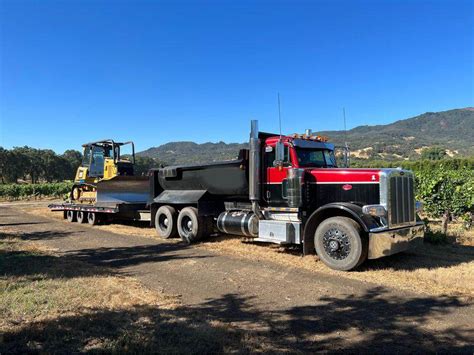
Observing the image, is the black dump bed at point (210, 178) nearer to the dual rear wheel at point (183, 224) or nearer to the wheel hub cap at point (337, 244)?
the dual rear wheel at point (183, 224)

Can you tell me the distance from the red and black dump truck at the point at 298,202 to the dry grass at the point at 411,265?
318 millimetres

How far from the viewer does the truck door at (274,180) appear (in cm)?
876

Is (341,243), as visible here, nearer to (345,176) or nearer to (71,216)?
(345,176)

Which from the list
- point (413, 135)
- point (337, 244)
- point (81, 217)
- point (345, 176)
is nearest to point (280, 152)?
point (345, 176)

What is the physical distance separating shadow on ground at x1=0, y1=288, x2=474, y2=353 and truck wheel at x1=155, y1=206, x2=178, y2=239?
6402mm

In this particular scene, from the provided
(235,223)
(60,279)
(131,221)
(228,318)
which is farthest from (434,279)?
(131,221)

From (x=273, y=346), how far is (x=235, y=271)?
11.1 feet

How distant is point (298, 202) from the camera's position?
26.8 feet

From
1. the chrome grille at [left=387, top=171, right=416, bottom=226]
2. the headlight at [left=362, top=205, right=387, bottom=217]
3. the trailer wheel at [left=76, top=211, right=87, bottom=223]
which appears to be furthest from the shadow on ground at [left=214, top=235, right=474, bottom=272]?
the trailer wheel at [left=76, top=211, right=87, bottom=223]

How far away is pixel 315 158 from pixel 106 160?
36.1 ft

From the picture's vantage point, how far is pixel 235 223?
9734 mm

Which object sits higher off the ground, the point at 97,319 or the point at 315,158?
the point at 315,158

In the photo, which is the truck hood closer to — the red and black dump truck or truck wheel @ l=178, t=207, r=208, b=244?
the red and black dump truck

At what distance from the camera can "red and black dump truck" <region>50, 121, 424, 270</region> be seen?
718cm
